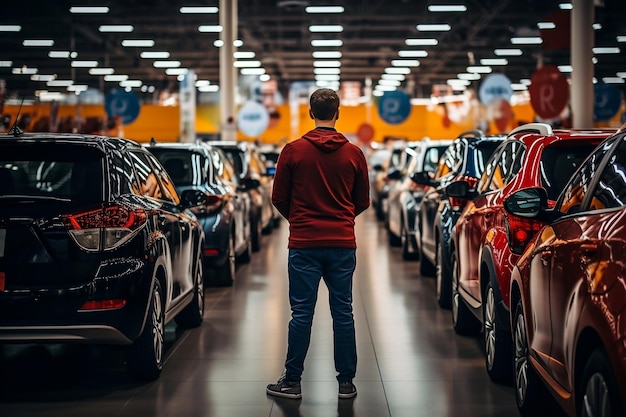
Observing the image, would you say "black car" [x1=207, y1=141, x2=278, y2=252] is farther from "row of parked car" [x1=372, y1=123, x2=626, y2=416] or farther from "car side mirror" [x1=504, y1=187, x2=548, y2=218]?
"car side mirror" [x1=504, y1=187, x2=548, y2=218]

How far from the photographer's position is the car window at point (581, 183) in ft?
16.2

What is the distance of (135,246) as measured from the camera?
258 inches

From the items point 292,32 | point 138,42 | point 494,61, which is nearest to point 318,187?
point 138,42

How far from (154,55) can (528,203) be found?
130ft

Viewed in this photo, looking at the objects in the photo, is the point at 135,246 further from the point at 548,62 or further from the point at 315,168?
the point at 548,62

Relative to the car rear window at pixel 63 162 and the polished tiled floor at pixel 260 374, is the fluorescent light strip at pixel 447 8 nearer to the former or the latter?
the polished tiled floor at pixel 260 374

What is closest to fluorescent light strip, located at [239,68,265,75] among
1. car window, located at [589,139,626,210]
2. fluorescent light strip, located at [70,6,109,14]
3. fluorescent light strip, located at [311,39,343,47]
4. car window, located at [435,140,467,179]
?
fluorescent light strip, located at [311,39,343,47]

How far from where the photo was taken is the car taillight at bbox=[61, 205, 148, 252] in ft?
20.6

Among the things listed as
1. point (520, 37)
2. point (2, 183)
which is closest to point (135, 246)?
point (2, 183)

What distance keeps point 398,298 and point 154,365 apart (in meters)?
4.67

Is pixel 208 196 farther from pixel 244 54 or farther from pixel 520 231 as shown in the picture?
pixel 244 54

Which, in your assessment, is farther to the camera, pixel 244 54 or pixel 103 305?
pixel 244 54

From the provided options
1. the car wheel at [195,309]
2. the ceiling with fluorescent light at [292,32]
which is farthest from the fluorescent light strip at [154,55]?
the car wheel at [195,309]

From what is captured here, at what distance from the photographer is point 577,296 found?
4145 mm
